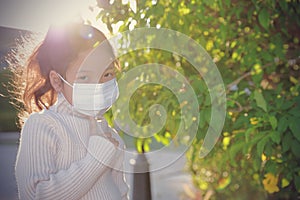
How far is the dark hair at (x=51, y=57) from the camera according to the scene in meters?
1.62

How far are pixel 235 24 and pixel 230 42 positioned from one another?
11cm

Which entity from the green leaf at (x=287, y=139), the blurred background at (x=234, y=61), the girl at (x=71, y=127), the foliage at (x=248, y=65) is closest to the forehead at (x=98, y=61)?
the girl at (x=71, y=127)

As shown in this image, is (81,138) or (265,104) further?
(265,104)

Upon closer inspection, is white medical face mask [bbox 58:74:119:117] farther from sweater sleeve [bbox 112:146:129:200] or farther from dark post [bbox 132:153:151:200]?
dark post [bbox 132:153:151:200]

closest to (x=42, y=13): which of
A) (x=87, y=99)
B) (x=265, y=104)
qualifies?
(x=87, y=99)

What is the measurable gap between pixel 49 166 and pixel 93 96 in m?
0.23

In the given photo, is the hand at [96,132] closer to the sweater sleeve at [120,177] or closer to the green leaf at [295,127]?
the sweater sleeve at [120,177]

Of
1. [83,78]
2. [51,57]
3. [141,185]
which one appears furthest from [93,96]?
[141,185]

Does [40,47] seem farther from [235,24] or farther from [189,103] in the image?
[235,24]

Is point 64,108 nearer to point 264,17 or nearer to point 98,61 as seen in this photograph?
point 98,61

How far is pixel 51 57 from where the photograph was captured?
1.66 metres

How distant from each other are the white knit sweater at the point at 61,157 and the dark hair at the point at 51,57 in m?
0.12

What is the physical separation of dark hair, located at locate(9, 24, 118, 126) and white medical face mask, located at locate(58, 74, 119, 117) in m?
0.06

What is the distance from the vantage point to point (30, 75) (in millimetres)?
1717
